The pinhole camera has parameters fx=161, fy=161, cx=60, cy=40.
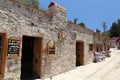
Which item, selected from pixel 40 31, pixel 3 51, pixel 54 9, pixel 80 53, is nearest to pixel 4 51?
pixel 3 51

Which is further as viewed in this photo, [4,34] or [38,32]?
[38,32]

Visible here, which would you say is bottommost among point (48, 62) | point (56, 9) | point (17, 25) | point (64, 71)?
point (64, 71)

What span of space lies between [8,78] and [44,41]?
8.20 feet

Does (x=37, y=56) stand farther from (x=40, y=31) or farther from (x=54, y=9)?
(x=54, y=9)

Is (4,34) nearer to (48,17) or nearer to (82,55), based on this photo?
(48,17)

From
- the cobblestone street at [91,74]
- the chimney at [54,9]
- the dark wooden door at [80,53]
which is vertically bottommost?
the cobblestone street at [91,74]

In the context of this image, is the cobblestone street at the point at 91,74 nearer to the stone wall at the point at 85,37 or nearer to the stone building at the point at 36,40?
the stone building at the point at 36,40

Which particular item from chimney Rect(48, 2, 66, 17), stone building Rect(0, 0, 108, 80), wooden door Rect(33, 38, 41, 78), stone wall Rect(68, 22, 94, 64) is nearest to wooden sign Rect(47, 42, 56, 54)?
stone building Rect(0, 0, 108, 80)

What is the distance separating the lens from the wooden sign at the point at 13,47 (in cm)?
553

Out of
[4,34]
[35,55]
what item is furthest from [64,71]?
[4,34]

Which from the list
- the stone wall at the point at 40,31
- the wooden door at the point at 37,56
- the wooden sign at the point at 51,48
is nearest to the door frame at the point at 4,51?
the stone wall at the point at 40,31

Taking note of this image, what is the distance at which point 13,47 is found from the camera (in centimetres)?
566

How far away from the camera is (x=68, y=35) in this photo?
9.58 meters

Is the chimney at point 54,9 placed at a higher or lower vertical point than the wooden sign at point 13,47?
higher
